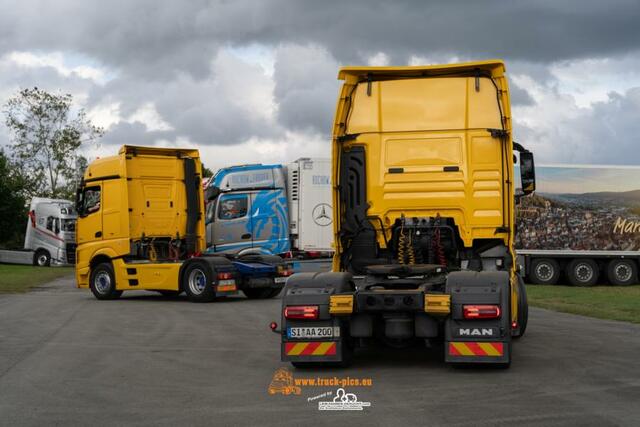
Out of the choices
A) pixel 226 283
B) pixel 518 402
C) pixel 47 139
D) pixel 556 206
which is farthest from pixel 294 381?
pixel 47 139

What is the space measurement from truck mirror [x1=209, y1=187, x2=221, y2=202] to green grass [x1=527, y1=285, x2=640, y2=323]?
8.39 m

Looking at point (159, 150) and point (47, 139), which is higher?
point (47, 139)

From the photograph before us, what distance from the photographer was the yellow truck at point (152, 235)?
831 inches

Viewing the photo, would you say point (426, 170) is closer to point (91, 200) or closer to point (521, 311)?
point (521, 311)

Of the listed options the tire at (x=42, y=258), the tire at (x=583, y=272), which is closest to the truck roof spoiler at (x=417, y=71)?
the tire at (x=583, y=272)

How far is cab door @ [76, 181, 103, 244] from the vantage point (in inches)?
858

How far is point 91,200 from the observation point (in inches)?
862

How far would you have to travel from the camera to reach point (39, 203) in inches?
1877

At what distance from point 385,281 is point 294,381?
1.72 metres

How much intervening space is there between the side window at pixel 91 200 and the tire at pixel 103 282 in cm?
136

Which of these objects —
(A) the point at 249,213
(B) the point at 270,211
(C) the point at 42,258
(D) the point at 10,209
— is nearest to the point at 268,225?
(B) the point at 270,211

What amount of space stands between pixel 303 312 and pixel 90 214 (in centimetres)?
1360

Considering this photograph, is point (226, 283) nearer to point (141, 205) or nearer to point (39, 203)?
point (141, 205)

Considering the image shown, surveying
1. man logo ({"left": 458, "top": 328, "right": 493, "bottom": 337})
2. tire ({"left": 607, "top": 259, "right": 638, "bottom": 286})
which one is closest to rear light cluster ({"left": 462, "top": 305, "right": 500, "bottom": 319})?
man logo ({"left": 458, "top": 328, "right": 493, "bottom": 337})
